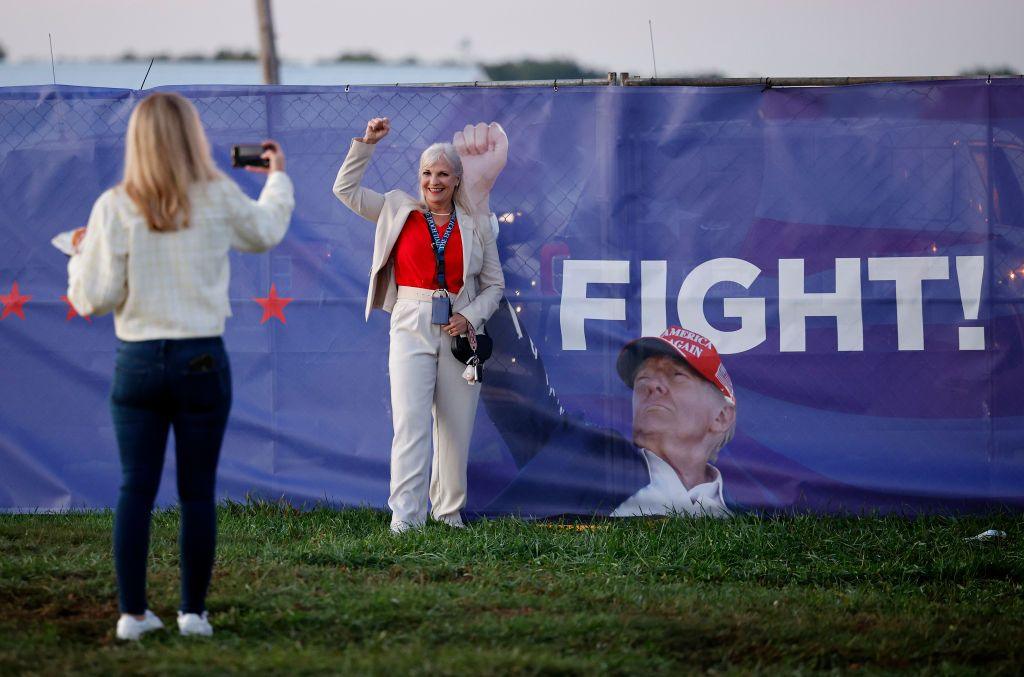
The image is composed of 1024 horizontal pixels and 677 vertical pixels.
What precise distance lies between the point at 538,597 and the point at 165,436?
158 centimetres

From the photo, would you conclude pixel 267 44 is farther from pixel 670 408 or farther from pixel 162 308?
pixel 162 308

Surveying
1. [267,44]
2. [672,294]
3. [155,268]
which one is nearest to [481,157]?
[672,294]

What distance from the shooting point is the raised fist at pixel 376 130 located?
5570 mm

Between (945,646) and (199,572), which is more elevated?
(199,572)

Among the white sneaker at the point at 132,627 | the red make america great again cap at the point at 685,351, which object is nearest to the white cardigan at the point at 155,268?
the white sneaker at the point at 132,627

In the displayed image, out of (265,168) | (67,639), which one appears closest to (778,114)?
(265,168)

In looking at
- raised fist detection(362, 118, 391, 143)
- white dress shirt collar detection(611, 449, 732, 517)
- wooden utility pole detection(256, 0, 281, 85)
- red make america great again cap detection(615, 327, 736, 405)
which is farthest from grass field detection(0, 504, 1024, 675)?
wooden utility pole detection(256, 0, 281, 85)

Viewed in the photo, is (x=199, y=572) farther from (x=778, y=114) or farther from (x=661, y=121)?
(x=778, y=114)

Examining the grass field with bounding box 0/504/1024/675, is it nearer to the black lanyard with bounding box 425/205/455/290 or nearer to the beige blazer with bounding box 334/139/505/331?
the beige blazer with bounding box 334/139/505/331

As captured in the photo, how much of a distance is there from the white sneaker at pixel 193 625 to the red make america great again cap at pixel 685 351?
2.86m

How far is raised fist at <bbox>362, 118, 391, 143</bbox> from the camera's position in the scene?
557 cm

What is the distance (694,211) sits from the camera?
6.10 m

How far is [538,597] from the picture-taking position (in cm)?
448

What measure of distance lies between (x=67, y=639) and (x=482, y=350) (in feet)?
8.19
